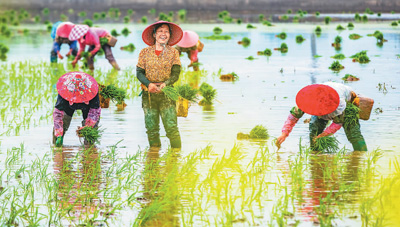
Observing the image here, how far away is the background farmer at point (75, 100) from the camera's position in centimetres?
928

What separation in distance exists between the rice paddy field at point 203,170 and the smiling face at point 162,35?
3.85 feet

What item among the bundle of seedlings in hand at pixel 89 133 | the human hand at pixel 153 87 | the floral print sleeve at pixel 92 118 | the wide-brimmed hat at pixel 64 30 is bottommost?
the bundle of seedlings in hand at pixel 89 133

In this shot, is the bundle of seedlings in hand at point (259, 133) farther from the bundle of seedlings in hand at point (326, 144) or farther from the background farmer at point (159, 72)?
the bundle of seedlings in hand at point (326, 144)

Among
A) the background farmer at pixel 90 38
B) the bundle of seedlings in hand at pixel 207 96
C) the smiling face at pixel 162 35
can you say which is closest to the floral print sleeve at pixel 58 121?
the smiling face at pixel 162 35

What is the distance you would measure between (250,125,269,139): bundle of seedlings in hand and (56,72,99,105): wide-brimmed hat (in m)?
2.00

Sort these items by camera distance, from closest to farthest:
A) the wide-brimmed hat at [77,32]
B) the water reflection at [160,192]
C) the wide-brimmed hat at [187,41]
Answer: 1. the water reflection at [160,192]
2. the wide-brimmed hat at [187,41]
3. the wide-brimmed hat at [77,32]

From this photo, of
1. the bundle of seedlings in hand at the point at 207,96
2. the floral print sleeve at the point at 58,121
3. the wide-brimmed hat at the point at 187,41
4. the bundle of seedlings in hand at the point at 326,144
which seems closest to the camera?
the bundle of seedlings in hand at the point at 326,144

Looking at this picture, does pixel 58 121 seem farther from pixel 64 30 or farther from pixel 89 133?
pixel 64 30

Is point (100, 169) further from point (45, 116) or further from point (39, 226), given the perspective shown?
point (45, 116)

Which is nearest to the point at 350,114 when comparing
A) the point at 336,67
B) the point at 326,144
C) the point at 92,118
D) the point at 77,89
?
the point at 326,144

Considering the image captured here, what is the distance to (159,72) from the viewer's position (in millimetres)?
9453

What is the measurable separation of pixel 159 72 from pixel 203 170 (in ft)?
4.80

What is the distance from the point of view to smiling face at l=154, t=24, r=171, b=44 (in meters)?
9.50

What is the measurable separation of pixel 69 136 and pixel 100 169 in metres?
2.15
